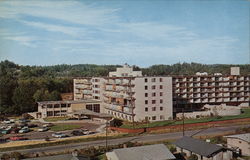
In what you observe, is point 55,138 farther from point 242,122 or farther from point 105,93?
Result: point 242,122

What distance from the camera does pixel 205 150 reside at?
56.2 feet

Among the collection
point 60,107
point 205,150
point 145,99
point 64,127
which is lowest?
point 64,127

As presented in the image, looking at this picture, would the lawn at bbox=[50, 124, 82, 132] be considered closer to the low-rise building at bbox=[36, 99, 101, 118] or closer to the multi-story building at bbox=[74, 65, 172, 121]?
the multi-story building at bbox=[74, 65, 172, 121]

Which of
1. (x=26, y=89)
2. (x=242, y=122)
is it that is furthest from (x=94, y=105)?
(x=242, y=122)

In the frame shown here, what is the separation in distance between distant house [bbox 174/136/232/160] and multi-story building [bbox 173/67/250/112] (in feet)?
63.7

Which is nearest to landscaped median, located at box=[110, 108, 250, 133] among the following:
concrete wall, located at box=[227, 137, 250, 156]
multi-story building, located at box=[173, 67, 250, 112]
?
concrete wall, located at box=[227, 137, 250, 156]

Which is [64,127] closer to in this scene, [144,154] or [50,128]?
[50,128]

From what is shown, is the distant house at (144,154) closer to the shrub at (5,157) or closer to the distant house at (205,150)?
the distant house at (205,150)

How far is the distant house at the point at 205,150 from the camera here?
16.9 metres

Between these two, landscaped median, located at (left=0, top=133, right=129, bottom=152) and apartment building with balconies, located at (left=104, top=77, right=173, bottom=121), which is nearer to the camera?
landscaped median, located at (left=0, top=133, right=129, bottom=152)

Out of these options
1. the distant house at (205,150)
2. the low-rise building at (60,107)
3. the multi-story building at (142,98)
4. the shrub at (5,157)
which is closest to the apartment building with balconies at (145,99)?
the multi-story building at (142,98)

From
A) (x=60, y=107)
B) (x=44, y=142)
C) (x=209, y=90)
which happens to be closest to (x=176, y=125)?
(x=44, y=142)

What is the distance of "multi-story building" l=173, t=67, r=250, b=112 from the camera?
38906mm

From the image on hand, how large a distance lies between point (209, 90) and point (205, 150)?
24286mm
